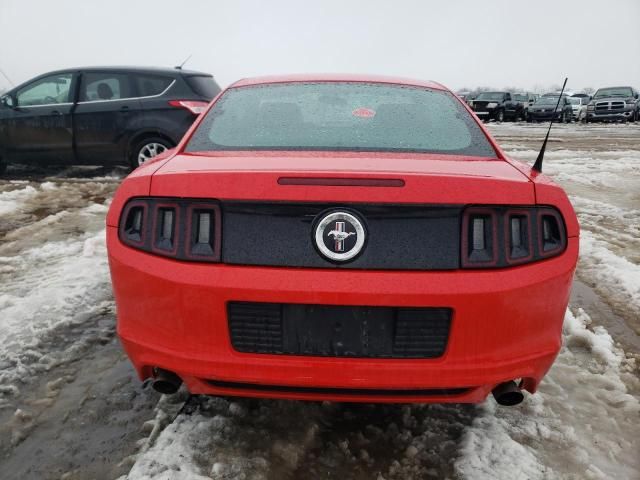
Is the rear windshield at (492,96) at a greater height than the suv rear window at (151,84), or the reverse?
the suv rear window at (151,84)

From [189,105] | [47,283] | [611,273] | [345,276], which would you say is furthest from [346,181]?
[189,105]

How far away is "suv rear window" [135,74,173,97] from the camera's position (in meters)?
7.85

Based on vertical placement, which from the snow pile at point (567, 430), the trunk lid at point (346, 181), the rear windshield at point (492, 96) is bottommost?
the rear windshield at point (492, 96)

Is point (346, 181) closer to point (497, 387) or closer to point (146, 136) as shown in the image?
point (497, 387)

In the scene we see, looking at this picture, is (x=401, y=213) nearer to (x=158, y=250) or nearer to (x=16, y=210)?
(x=158, y=250)

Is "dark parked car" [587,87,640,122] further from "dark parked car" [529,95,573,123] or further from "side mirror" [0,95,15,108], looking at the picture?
"side mirror" [0,95,15,108]

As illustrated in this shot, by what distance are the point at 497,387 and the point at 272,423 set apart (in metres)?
0.96

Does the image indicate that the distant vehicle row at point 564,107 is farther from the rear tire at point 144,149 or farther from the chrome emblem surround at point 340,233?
the chrome emblem surround at point 340,233

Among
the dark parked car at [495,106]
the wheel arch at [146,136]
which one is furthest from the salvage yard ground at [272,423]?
the dark parked car at [495,106]

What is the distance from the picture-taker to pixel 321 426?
2287 millimetres

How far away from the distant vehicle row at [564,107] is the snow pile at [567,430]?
26912 mm

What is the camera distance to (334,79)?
299 cm

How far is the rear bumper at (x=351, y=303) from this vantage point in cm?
173

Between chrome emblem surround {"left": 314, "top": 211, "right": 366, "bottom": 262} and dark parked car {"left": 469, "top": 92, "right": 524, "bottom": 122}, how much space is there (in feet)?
95.3
